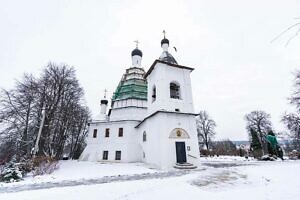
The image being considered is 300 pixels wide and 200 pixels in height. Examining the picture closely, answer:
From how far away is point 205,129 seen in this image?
4066 centimetres

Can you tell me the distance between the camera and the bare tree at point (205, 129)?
131 feet

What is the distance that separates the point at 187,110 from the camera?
16.2 meters

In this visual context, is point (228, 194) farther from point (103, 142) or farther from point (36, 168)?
point (103, 142)

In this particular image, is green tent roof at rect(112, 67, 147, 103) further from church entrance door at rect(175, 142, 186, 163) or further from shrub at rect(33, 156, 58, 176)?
shrub at rect(33, 156, 58, 176)

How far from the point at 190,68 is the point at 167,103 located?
5.22m

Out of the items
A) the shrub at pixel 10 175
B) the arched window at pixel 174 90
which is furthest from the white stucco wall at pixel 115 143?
the shrub at pixel 10 175

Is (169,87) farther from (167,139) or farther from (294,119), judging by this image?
(294,119)

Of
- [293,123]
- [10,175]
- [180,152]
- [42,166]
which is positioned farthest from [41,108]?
[293,123]

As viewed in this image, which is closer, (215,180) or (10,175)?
(215,180)

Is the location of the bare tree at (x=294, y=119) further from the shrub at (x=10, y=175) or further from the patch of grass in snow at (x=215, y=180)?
the shrub at (x=10, y=175)

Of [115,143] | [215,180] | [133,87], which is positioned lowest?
[215,180]

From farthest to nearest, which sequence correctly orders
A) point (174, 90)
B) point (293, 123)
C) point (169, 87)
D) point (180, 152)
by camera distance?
point (293, 123)
point (174, 90)
point (169, 87)
point (180, 152)

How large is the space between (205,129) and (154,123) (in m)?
29.0

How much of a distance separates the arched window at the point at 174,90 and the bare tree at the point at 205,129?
26014 millimetres
